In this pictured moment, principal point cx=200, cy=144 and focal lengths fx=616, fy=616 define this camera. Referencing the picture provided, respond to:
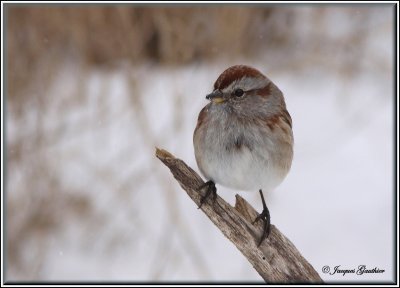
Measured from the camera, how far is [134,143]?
20.8 ft

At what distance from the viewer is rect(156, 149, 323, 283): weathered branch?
96.6 inches

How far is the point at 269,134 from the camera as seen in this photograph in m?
2.80

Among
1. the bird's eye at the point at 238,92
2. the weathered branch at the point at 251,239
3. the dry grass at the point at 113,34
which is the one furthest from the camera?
the dry grass at the point at 113,34

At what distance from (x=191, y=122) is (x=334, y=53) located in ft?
6.06

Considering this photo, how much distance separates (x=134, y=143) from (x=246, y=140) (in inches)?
145

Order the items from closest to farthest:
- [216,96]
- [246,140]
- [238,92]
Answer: [216,96], [238,92], [246,140]

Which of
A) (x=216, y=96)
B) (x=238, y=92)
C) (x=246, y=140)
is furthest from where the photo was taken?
(x=246, y=140)

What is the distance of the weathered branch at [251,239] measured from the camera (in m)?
2.45

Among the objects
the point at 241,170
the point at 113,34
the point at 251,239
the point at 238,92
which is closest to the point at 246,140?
the point at 241,170

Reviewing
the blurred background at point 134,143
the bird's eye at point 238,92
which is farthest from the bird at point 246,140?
the blurred background at point 134,143

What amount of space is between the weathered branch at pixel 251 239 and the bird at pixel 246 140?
2.0 inches

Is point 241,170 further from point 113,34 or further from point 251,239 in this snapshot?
point 113,34

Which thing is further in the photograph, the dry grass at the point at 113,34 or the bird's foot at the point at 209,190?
the dry grass at the point at 113,34

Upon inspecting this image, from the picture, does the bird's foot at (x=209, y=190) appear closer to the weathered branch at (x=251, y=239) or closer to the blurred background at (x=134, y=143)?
the weathered branch at (x=251, y=239)
